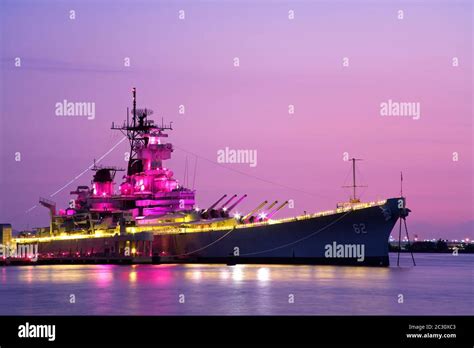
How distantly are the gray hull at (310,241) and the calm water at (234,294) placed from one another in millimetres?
4960

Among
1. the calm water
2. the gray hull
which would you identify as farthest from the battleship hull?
the calm water

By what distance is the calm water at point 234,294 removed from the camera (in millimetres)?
41531

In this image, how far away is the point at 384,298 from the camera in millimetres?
46250

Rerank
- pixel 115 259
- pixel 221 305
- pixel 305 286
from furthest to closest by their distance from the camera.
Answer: pixel 115 259
pixel 305 286
pixel 221 305

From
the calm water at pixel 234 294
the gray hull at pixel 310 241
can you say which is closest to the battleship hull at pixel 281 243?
the gray hull at pixel 310 241

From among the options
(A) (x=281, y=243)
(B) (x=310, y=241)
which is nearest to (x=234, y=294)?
(B) (x=310, y=241)

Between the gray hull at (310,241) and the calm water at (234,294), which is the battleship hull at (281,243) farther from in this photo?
the calm water at (234,294)

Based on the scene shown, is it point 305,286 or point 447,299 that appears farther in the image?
point 305,286

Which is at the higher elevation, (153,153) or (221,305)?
(153,153)

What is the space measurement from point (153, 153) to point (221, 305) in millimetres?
52800

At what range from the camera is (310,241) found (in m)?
72.9
